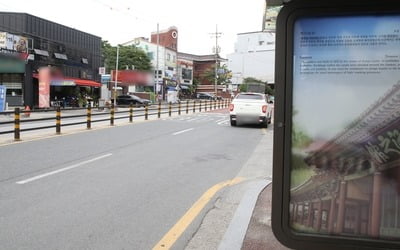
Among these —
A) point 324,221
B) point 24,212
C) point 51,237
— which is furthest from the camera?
point 24,212

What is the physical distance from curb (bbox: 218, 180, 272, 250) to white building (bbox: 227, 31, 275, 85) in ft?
336

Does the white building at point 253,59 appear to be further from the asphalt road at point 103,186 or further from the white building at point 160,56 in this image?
the asphalt road at point 103,186

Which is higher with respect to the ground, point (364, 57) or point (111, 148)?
point (364, 57)

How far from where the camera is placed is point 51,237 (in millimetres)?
5266

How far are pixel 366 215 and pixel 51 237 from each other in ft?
11.5

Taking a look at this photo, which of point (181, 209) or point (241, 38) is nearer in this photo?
point (181, 209)

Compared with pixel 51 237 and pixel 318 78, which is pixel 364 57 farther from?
pixel 51 237

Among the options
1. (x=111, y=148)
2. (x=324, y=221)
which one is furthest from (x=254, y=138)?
(x=324, y=221)

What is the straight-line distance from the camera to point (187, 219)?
6148 mm

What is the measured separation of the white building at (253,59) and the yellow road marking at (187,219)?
334ft

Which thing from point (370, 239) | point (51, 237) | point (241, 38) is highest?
point (241, 38)

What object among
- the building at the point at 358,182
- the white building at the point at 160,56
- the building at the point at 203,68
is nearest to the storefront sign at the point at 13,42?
the building at the point at 358,182

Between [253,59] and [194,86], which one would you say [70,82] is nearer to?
[194,86]

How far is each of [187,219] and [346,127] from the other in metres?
3.21
